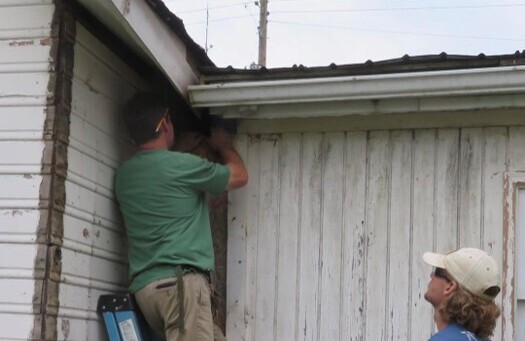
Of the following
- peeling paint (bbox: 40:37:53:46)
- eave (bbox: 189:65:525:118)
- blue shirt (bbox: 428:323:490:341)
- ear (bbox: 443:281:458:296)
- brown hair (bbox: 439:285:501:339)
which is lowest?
blue shirt (bbox: 428:323:490:341)

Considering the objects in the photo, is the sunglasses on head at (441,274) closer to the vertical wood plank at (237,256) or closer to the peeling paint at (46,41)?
Result: the vertical wood plank at (237,256)

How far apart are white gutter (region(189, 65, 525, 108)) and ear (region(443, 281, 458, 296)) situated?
1.25 meters

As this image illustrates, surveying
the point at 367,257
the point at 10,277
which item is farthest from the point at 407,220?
the point at 10,277

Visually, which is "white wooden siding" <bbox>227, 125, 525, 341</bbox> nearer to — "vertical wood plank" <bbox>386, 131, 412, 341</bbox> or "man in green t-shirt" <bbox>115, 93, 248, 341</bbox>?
"vertical wood plank" <bbox>386, 131, 412, 341</bbox>

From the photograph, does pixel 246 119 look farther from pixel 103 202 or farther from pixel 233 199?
pixel 103 202

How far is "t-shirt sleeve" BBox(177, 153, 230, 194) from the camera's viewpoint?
189 inches

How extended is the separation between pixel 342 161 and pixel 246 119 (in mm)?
610

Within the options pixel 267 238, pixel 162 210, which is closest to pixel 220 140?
pixel 267 238

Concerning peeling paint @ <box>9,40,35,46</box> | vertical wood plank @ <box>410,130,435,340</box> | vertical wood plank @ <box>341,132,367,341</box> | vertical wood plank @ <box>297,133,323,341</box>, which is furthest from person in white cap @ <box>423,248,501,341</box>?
peeling paint @ <box>9,40,35,46</box>

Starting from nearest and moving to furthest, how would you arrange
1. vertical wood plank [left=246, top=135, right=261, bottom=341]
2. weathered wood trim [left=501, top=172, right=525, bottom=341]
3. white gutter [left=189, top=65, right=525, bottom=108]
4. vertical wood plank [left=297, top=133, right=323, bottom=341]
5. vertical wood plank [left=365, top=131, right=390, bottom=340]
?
white gutter [left=189, top=65, right=525, bottom=108] → weathered wood trim [left=501, top=172, right=525, bottom=341] → vertical wood plank [left=365, top=131, right=390, bottom=340] → vertical wood plank [left=297, top=133, right=323, bottom=341] → vertical wood plank [left=246, top=135, right=261, bottom=341]

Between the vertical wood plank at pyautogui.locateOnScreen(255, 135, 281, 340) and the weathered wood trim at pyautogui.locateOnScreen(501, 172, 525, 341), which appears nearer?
the weathered wood trim at pyautogui.locateOnScreen(501, 172, 525, 341)

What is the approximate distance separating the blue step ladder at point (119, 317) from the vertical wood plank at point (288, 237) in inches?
35.5

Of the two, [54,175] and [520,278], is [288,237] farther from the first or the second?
[54,175]

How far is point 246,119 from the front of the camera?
5.38 metres
